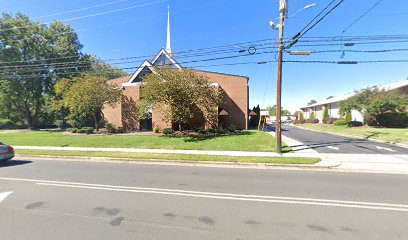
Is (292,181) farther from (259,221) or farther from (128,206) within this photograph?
(128,206)

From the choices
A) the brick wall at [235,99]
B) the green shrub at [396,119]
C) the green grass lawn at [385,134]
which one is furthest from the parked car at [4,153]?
the green shrub at [396,119]

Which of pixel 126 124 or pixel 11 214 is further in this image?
pixel 126 124

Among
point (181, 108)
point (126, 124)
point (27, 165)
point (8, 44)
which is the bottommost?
point (27, 165)

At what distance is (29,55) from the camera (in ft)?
97.4

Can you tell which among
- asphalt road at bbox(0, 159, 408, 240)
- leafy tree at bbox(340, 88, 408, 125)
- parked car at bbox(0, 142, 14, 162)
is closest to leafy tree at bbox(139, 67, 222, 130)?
parked car at bbox(0, 142, 14, 162)

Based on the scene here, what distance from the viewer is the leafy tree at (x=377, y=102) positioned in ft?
74.8

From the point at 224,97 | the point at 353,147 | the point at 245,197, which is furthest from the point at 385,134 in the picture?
the point at 245,197

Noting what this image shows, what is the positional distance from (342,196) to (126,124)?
23118 mm

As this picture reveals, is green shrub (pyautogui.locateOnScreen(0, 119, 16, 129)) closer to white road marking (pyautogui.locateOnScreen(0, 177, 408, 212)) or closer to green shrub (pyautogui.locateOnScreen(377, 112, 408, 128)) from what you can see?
white road marking (pyautogui.locateOnScreen(0, 177, 408, 212))

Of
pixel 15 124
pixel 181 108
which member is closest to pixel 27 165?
pixel 181 108

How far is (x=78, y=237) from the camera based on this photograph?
335 cm

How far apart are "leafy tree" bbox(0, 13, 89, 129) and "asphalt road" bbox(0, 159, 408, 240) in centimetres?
2585

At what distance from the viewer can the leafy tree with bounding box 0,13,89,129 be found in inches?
1095

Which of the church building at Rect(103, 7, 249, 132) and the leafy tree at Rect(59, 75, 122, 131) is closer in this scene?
the leafy tree at Rect(59, 75, 122, 131)
